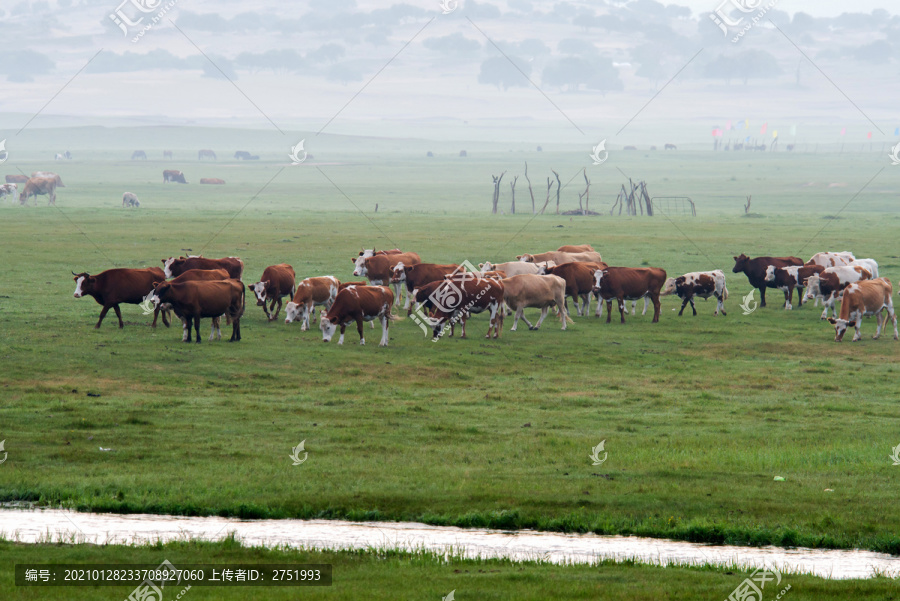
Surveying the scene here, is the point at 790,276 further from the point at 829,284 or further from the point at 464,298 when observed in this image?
the point at 464,298

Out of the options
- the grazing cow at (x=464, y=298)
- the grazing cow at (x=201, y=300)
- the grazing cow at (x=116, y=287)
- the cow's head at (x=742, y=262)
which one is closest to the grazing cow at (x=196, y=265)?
the grazing cow at (x=116, y=287)

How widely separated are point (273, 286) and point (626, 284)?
9.43m

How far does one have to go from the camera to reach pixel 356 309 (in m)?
22.7

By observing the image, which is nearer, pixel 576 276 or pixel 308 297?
pixel 308 297

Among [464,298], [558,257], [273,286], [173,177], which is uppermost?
[173,177]

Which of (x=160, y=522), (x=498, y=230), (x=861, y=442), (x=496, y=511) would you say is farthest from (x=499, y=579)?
(x=498, y=230)

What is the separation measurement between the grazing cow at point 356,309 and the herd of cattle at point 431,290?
23mm

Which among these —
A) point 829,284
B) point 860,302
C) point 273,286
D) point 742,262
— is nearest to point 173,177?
point 742,262

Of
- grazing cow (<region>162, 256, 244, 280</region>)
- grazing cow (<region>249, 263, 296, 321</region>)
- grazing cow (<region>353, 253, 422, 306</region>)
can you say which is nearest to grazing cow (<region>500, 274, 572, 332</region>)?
grazing cow (<region>353, 253, 422, 306</region>)

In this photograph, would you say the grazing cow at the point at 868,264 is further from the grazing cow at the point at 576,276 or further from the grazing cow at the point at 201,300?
the grazing cow at the point at 201,300

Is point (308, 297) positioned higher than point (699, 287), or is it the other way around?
point (699, 287)

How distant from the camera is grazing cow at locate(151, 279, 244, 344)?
22.2 meters

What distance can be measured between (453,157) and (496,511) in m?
171

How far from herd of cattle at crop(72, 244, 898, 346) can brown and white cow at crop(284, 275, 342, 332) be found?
25 millimetres
